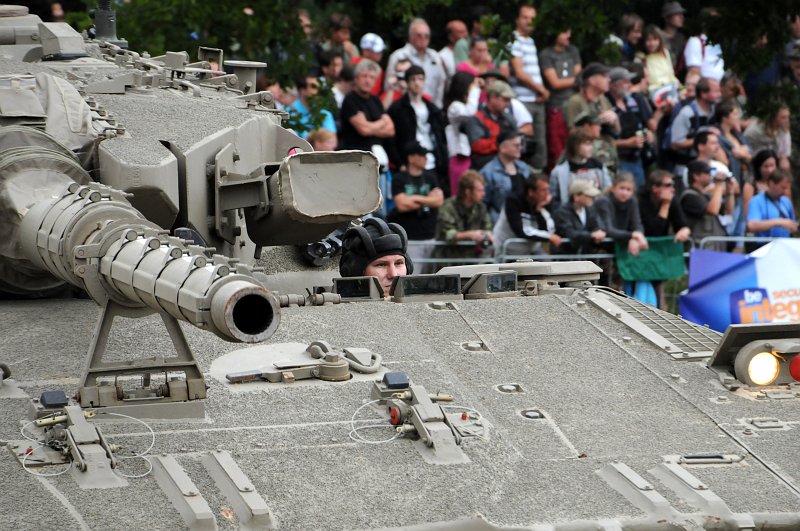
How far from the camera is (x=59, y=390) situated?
27.2ft

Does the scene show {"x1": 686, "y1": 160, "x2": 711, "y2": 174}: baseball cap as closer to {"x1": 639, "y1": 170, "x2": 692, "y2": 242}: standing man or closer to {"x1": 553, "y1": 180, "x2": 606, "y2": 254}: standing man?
{"x1": 639, "y1": 170, "x2": 692, "y2": 242}: standing man

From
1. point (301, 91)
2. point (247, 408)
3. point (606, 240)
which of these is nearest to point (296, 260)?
point (247, 408)

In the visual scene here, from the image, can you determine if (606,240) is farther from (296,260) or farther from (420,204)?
(296,260)

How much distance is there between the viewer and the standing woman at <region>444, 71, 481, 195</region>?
1870cm

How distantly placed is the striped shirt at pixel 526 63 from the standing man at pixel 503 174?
1709mm

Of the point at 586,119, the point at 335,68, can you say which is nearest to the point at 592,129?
the point at 586,119

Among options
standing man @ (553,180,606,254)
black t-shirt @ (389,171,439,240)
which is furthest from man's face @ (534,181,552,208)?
Answer: black t-shirt @ (389,171,439,240)

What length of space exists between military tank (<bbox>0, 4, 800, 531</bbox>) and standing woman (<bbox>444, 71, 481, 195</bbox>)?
8.49m

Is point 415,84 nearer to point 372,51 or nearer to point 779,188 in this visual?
point 372,51

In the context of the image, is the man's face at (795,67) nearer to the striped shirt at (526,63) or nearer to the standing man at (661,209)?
the striped shirt at (526,63)

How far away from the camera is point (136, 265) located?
7.35 metres

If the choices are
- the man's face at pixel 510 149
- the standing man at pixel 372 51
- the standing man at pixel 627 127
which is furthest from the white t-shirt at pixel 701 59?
the standing man at pixel 372 51

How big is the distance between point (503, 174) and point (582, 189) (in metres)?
1.08

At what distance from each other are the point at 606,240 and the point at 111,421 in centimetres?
963
